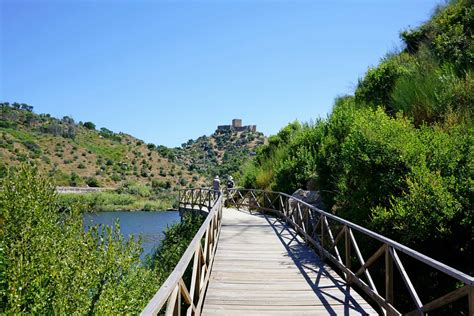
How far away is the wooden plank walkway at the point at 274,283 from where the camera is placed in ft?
16.8

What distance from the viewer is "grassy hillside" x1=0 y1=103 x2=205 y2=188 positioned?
61.6m

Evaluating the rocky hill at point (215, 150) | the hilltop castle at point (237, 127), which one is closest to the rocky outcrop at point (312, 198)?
the rocky hill at point (215, 150)

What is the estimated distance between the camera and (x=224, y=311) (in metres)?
4.95

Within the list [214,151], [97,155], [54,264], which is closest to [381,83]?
[54,264]

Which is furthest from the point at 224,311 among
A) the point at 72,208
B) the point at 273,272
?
the point at 72,208

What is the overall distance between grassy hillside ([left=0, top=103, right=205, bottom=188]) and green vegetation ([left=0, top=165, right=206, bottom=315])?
49.6m

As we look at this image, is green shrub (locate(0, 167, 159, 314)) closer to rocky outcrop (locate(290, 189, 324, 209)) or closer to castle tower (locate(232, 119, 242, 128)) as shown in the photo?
rocky outcrop (locate(290, 189, 324, 209))

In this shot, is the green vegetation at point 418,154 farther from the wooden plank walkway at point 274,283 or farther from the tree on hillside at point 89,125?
the tree on hillside at point 89,125

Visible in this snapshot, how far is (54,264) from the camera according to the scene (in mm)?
6316

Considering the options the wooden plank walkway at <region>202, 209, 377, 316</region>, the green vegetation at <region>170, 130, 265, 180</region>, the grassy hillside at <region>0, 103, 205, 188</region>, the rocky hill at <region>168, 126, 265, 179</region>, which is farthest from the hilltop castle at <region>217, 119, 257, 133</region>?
the wooden plank walkway at <region>202, 209, 377, 316</region>

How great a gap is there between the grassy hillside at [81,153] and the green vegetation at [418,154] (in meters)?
51.9

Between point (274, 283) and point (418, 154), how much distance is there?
3308 mm

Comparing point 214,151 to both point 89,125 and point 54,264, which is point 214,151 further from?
point 54,264

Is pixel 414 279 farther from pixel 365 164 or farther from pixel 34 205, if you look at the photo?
pixel 34 205
